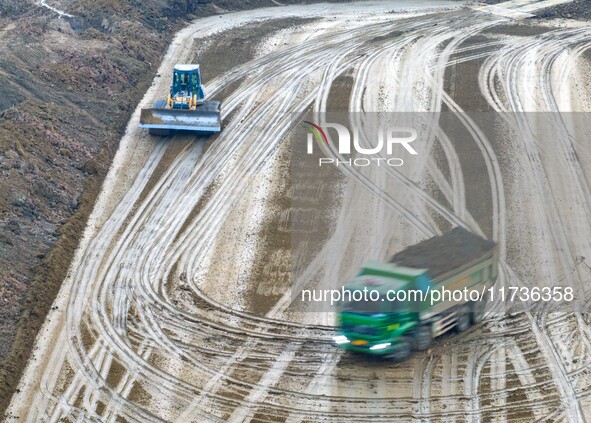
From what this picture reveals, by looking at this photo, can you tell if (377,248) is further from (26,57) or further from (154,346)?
(26,57)

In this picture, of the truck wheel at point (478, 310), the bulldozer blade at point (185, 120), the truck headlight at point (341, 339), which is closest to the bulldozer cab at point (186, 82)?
the bulldozer blade at point (185, 120)

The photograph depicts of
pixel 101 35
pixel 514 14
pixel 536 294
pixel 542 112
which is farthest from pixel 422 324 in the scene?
pixel 514 14

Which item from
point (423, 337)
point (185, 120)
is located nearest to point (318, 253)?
point (423, 337)

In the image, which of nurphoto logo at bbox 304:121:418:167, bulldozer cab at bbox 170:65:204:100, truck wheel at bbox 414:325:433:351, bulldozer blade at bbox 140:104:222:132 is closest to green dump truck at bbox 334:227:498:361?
truck wheel at bbox 414:325:433:351

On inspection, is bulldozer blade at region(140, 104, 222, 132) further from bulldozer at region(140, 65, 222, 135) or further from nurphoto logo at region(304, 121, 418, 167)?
nurphoto logo at region(304, 121, 418, 167)

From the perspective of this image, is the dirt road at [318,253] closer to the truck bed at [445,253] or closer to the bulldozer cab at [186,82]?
the bulldozer cab at [186,82]

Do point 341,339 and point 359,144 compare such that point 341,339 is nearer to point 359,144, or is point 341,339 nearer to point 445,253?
point 445,253
